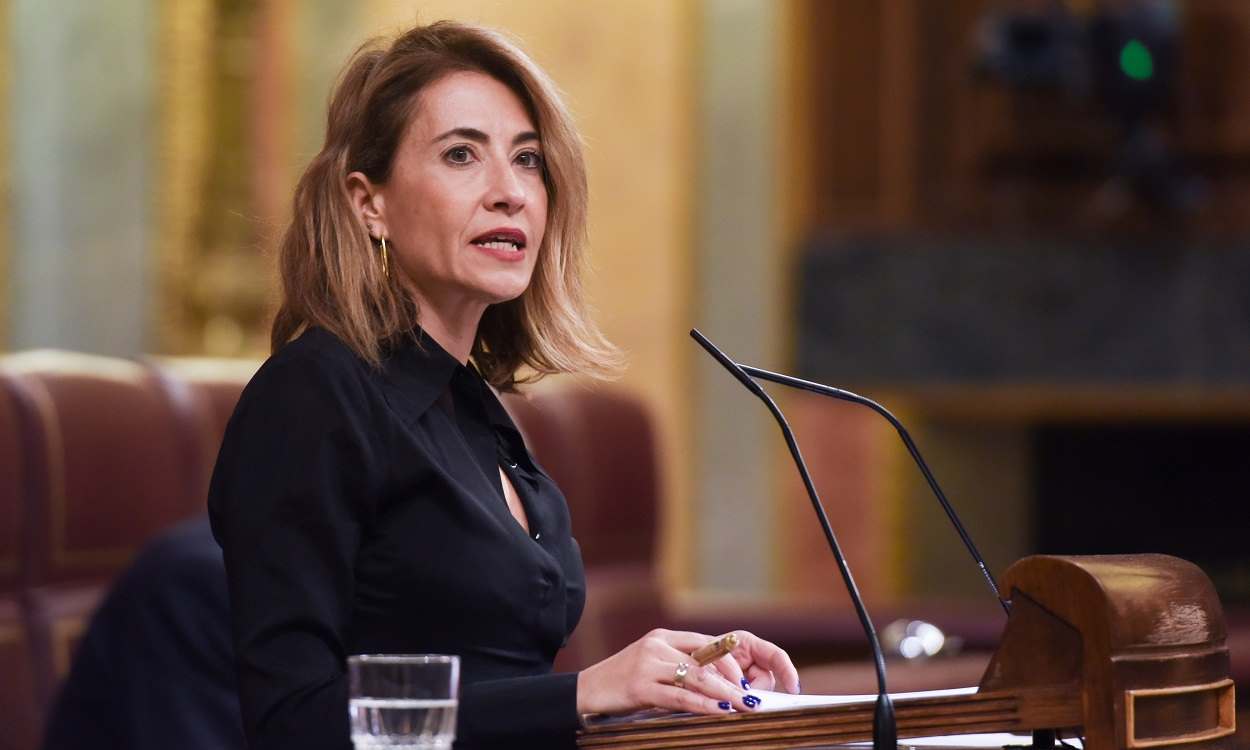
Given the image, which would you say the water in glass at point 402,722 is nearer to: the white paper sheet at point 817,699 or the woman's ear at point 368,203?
the white paper sheet at point 817,699

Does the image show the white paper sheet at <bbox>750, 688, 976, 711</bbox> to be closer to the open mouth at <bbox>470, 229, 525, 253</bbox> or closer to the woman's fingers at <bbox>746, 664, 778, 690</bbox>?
the woman's fingers at <bbox>746, 664, 778, 690</bbox>

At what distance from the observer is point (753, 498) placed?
5.55 m

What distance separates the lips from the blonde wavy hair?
0.29ft

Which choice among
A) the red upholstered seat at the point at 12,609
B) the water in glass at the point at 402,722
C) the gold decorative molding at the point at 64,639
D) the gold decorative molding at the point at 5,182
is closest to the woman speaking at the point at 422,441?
the water in glass at the point at 402,722

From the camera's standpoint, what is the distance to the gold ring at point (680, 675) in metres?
1.17

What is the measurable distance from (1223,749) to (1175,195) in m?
4.13

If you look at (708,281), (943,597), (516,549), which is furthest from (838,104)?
(516,549)

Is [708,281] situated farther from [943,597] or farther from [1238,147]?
[1238,147]

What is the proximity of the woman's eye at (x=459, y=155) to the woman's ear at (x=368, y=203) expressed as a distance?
7 cm

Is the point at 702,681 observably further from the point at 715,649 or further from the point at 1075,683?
the point at 1075,683

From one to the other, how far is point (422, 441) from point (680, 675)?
1.09 ft

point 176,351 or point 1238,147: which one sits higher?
point 1238,147

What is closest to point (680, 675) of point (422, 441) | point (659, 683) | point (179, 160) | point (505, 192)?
point (659, 683)

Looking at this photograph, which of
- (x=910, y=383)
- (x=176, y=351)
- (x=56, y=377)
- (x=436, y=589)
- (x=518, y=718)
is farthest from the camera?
(x=910, y=383)
